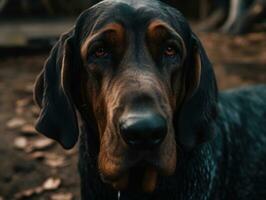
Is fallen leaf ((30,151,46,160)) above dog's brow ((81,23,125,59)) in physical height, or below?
below

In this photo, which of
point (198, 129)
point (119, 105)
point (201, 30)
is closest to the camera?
point (119, 105)

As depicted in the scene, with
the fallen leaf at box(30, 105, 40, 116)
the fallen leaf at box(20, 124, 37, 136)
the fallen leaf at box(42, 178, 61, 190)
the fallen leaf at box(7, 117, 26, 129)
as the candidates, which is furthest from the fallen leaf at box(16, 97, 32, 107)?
the fallen leaf at box(42, 178, 61, 190)

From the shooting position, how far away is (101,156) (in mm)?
3875

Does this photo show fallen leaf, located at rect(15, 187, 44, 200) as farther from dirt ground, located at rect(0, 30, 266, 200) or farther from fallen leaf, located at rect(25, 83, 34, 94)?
fallen leaf, located at rect(25, 83, 34, 94)

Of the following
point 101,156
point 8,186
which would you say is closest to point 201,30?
point 8,186

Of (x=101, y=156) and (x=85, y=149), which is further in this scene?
(x=85, y=149)

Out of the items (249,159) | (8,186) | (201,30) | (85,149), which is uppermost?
(85,149)

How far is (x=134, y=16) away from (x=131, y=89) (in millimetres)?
622

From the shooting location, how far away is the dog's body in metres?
4.30

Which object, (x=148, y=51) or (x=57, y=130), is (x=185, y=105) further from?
(x=57, y=130)

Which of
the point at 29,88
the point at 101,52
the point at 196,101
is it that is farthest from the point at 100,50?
the point at 29,88

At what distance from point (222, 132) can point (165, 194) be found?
81cm

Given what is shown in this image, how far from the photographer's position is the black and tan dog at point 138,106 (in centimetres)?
355

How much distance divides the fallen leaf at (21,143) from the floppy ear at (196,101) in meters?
3.29
